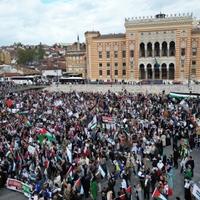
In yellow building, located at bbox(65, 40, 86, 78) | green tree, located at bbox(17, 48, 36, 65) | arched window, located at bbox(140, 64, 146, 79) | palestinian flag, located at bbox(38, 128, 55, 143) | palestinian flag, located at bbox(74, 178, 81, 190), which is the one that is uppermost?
green tree, located at bbox(17, 48, 36, 65)

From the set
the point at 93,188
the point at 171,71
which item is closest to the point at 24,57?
the point at 171,71

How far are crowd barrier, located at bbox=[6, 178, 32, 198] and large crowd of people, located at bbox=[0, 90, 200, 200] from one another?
242 millimetres

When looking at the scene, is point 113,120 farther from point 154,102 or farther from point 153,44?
point 153,44

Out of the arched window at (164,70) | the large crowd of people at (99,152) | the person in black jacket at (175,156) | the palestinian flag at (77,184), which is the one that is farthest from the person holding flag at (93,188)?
the arched window at (164,70)

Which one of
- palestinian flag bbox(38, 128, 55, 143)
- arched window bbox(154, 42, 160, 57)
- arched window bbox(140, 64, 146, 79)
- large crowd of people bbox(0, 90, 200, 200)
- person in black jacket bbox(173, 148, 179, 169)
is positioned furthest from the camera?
arched window bbox(140, 64, 146, 79)

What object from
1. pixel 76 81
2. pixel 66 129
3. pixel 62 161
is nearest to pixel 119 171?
pixel 62 161

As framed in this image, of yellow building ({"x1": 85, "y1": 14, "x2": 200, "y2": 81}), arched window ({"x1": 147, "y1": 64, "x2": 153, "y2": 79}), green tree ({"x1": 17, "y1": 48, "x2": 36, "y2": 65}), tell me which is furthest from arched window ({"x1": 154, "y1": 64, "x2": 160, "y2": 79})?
green tree ({"x1": 17, "y1": 48, "x2": 36, "y2": 65})

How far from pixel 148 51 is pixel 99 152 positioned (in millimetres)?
49730

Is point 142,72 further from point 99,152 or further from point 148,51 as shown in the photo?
point 99,152

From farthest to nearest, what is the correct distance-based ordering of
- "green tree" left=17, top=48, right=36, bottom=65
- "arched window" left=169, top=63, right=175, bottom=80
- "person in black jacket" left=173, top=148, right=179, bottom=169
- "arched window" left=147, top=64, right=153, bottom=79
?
"green tree" left=17, top=48, right=36, bottom=65, "arched window" left=147, top=64, right=153, bottom=79, "arched window" left=169, top=63, right=175, bottom=80, "person in black jacket" left=173, top=148, right=179, bottom=169

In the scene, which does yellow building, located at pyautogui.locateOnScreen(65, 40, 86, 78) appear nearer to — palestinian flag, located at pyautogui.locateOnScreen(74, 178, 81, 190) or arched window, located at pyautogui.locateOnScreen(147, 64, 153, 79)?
arched window, located at pyautogui.locateOnScreen(147, 64, 153, 79)

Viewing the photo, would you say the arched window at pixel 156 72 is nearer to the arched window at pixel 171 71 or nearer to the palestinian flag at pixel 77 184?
the arched window at pixel 171 71

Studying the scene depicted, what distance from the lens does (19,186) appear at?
615 inches

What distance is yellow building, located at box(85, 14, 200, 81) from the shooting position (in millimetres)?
60781
